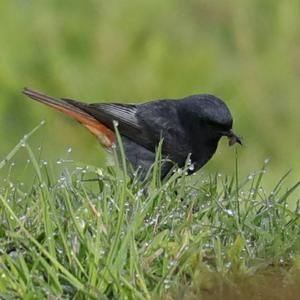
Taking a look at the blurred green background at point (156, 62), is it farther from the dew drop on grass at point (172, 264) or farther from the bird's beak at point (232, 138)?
the dew drop on grass at point (172, 264)

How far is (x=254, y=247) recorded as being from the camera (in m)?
4.90

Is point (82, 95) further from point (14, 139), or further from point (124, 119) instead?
point (124, 119)

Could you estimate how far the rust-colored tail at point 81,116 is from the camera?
23.4ft

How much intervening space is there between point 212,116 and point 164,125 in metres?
0.40

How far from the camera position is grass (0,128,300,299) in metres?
4.42

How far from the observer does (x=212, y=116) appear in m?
6.86

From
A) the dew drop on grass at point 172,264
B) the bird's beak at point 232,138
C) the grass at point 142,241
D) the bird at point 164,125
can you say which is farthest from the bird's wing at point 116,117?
the dew drop on grass at point 172,264

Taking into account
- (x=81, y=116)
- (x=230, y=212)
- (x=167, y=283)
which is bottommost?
(x=81, y=116)

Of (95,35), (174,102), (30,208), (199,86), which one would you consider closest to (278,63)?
(199,86)

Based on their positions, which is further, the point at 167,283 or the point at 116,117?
the point at 116,117

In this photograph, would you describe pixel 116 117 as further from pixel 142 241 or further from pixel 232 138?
pixel 142 241

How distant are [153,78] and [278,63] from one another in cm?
99

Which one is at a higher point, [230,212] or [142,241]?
[230,212]

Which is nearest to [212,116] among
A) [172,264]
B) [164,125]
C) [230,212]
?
[164,125]
